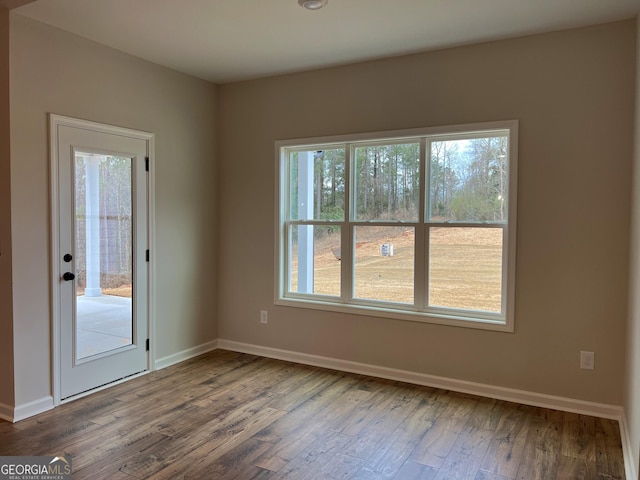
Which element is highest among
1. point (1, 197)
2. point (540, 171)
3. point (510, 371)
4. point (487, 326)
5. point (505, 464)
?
point (540, 171)

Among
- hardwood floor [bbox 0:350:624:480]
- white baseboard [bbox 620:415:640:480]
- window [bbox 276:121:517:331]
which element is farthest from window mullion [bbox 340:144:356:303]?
white baseboard [bbox 620:415:640:480]

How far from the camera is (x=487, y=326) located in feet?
11.4

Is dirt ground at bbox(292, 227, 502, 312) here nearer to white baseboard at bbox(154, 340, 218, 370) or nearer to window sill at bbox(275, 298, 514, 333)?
window sill at bbox(275, 298, 514, 333)

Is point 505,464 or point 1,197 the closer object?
point 505,464

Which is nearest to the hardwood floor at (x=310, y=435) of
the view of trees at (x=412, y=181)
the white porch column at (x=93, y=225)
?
the white porch column at (x=93, y=225)

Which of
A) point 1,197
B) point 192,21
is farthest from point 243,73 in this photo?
point 1,197

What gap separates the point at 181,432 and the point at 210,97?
313cm

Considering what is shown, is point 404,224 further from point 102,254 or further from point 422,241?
point 102,254

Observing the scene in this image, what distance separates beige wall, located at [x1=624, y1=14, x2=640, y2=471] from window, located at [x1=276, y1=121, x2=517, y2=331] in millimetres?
743

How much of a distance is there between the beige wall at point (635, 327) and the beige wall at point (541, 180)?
0.62 ft

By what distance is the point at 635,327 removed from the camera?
99.7 inches

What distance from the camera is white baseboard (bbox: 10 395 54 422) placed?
3.02 meters

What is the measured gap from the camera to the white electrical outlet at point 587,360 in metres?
3.17

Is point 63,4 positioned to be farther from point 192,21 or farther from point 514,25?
point 514,25
